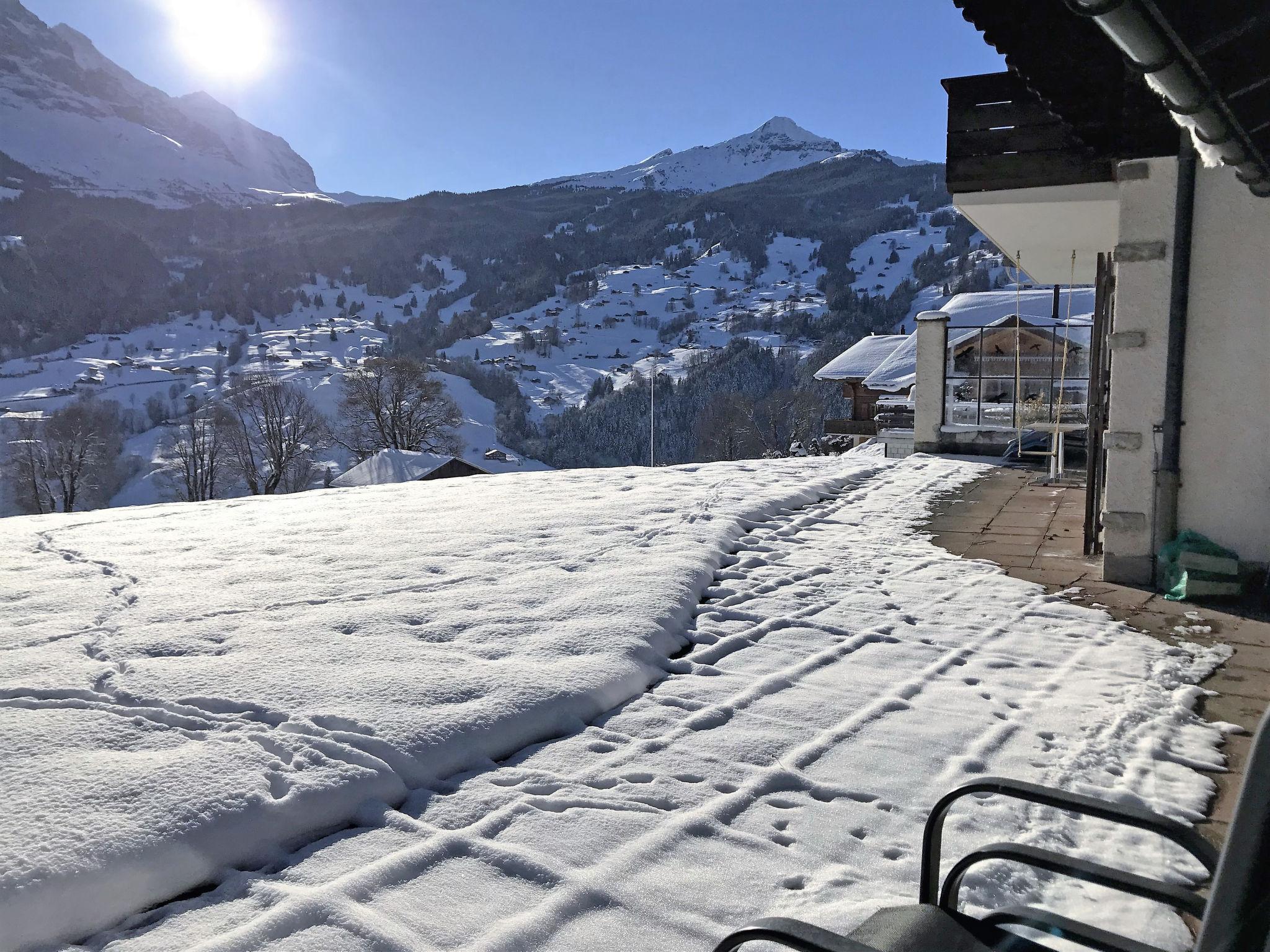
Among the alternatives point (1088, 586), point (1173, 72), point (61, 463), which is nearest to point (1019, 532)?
Result: point (1088, 586)

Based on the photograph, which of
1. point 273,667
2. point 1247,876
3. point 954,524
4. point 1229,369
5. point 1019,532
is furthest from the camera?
point 954,524

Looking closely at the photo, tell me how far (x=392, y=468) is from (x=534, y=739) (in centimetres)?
2585

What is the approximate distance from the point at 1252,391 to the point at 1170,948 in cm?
351

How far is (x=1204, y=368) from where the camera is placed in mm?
4250

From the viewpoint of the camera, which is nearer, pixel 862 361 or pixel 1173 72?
pixel 1173 72

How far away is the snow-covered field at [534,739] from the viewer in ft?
5.99

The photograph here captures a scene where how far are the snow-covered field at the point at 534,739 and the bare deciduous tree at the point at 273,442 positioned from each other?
129ft

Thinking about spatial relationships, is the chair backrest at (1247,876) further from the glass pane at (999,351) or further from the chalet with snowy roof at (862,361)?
the chalet with snowy roof at (862,361)

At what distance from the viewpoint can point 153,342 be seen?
12200cm

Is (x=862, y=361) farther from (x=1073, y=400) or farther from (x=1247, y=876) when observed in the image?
(x=1247, y=876)

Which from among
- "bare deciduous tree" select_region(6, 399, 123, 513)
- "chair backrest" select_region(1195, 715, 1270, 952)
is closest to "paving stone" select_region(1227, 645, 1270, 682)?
"chair backrest" select_region(1195, 715, 1270, 952)

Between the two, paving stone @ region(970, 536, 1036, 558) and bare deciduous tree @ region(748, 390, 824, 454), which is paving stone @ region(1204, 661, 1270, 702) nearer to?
paving stone @ region(970, 536, 1036, 558)

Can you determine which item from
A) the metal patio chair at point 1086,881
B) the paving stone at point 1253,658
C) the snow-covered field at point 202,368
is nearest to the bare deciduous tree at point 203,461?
the snow-covered field at point 202,368

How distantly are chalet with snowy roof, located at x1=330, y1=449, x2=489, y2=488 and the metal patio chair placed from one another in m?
26.0
